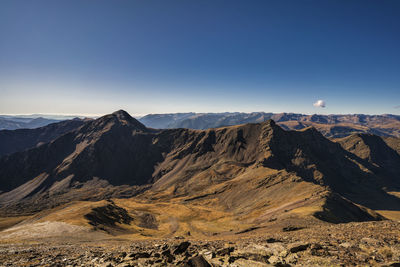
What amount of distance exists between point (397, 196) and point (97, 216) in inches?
9109

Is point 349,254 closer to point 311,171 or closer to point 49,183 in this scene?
point 311,171

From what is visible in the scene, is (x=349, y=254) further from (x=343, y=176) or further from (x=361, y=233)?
(x=343, y=176)

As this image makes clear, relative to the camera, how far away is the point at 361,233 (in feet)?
83.0

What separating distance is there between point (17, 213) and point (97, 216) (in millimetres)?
105431

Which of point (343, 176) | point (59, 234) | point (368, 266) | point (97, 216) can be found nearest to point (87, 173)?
point (97, 216)

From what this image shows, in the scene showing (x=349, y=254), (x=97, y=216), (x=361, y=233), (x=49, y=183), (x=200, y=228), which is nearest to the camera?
(x=349, y=254)

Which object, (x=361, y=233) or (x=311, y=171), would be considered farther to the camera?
(x=311, y=171)

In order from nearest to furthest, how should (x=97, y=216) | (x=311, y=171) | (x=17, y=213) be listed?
(x=97, y=216), (x=17, y=213), (x=311, y=171)

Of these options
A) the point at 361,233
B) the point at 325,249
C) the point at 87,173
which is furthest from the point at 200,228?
the point at 87,173

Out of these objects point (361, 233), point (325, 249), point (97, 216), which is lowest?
point (97, 216)

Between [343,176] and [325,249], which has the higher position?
[325,249]

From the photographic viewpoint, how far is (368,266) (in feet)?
46.2

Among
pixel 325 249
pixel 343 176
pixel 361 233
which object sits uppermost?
pixel 325 249

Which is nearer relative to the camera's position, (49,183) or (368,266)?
(368,266)
